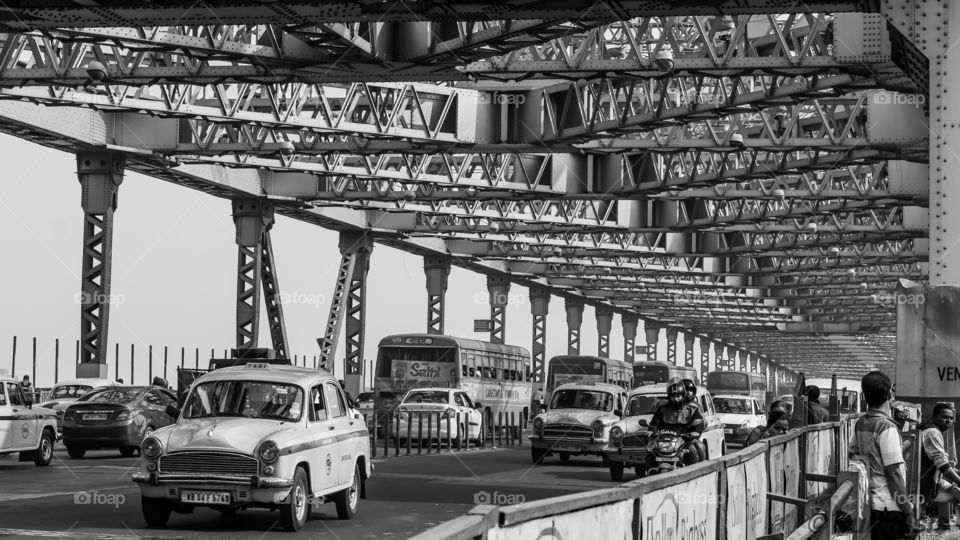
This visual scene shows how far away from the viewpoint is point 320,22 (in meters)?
21.8

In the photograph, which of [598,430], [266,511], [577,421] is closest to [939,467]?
[266,511]

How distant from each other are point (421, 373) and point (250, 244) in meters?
8.03

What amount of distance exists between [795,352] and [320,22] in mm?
152824

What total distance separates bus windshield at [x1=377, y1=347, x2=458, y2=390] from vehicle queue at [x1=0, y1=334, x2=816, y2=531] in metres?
0.03

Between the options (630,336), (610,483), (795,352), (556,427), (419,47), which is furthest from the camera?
(795,352)

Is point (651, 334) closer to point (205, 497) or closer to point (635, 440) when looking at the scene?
point (635, 440)

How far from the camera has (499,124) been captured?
1425 inches

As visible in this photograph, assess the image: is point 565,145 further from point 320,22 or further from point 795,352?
point 795,352

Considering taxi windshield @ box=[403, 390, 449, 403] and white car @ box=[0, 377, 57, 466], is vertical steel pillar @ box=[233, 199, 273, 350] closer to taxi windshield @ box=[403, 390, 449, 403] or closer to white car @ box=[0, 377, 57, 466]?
taxi windshield @ box=[403, 390, 449, 403]

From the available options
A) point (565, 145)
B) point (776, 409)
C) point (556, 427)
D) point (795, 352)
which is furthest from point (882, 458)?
point (795, 352)

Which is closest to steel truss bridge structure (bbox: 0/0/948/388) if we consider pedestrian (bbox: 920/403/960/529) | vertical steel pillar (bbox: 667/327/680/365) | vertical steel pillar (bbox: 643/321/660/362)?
pedestrian (bbox: 920/403/960/529)

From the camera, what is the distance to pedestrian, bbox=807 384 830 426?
76.6ft

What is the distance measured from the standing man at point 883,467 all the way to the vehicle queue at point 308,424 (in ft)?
24.2

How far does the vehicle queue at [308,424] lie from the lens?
16.1 metres
